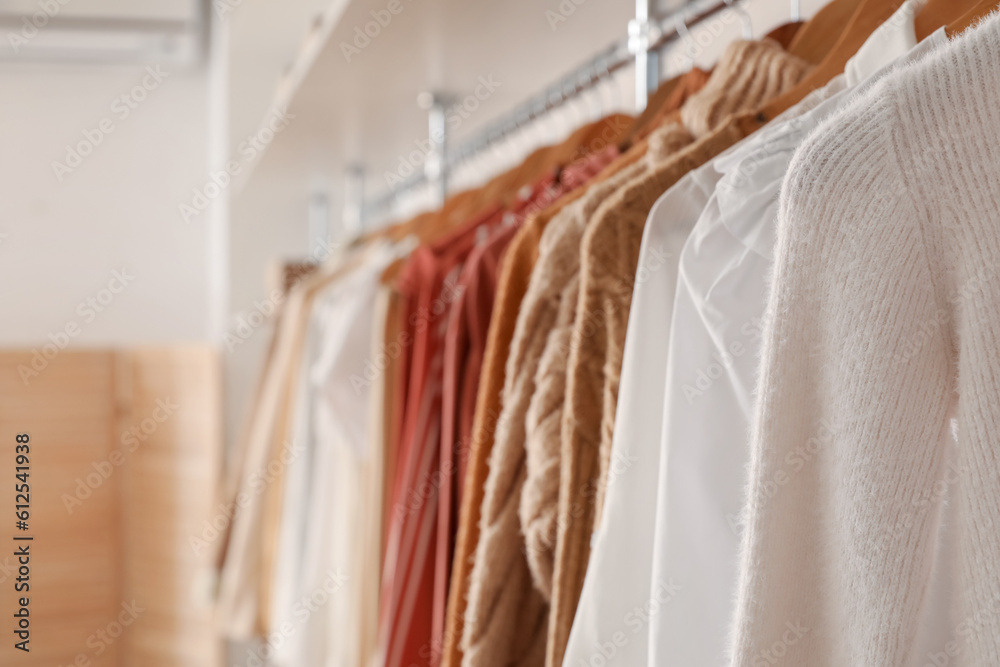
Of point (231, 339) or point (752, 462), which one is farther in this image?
point (231, 339)

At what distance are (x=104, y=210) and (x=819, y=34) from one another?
2337 mm

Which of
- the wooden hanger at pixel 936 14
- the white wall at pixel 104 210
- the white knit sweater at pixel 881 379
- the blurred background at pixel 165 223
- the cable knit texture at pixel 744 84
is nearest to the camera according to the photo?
the white knit sweater at pixel 881 379

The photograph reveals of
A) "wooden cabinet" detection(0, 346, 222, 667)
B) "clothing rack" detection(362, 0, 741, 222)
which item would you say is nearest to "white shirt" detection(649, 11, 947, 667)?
"clothing rack" detection(362, 0, 741, 222)

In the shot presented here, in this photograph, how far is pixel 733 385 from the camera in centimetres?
52

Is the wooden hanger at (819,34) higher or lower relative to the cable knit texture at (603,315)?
higher

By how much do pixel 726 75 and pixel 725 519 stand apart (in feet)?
1.09

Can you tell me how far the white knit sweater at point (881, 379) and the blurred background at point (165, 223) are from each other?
3.15 ft

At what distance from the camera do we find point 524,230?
0.72 metres

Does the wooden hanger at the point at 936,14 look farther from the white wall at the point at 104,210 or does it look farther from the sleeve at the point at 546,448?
the white wall at the point at 104,210

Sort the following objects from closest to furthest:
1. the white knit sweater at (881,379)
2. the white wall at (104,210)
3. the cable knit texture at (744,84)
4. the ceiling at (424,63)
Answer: the white knit sweater at (881,379), the cable knit texture at (744,84), the ceiling at (424,63), the white wall at (104,210)

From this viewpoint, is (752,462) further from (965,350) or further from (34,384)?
(34,384)

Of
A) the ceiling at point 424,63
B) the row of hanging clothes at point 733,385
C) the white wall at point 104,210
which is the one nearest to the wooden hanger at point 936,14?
the row of hanging clothes at point 733,385

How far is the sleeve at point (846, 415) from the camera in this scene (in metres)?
0.37

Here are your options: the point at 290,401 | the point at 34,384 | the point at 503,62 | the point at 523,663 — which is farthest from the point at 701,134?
the point at 34,384
